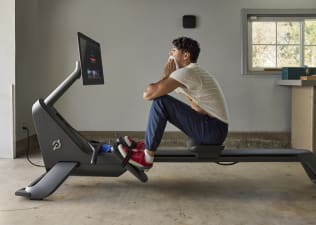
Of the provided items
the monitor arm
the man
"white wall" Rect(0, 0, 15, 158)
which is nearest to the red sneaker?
the man

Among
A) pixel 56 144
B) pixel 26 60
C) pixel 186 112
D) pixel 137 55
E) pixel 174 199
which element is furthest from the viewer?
pixel 137 55

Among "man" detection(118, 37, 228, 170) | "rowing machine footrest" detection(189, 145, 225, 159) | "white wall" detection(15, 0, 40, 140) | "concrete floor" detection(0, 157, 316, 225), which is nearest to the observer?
"concrete floor" detection(0, 157, 316, 225)

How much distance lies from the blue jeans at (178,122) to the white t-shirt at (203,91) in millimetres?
62

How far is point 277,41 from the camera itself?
4570 mm

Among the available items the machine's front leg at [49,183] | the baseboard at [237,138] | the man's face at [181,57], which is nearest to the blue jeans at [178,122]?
the man's face at [181,57]

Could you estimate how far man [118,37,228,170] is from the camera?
8.40ft

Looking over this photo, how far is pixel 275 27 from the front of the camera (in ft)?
14.9

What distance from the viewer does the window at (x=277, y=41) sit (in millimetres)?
4500

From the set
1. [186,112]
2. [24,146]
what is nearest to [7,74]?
[24,146]

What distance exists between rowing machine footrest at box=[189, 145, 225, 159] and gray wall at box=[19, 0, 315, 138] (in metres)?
→ 1.92

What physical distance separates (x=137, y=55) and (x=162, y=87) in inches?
82.4

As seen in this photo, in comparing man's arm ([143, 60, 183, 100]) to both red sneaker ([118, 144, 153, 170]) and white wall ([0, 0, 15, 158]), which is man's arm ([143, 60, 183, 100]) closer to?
red sneaker ([118, 144, 153, 170])

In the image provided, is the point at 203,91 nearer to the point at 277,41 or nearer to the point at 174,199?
the point at 174,199

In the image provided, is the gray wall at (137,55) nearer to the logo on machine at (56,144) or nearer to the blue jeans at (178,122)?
the logo on machine at (56,144)
